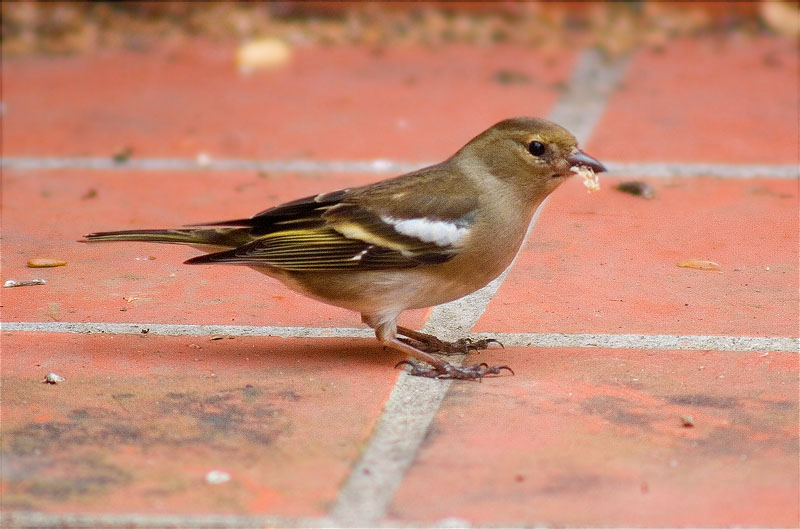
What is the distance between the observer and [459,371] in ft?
10.5

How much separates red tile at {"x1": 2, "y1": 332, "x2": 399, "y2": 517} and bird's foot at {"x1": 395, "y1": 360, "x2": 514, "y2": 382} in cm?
8

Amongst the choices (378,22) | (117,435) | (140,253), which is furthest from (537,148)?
(378,22)

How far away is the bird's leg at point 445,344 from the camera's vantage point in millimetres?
3426

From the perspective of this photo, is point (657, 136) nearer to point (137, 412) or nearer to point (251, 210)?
point (251, 210)

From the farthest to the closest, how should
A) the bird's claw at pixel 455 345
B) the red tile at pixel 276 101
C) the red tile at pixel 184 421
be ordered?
the red tile at pixel 276 101, the bird's claw at pixel 455 345, the red tile at pixel 184 421

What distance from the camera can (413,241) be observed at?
138 inches

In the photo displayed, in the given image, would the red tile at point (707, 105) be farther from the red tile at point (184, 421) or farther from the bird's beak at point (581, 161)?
the red tile at point (184, 421)

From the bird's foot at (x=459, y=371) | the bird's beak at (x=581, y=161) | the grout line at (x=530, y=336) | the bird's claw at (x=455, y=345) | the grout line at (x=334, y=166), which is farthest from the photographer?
the grout line at (x=334, y=166)

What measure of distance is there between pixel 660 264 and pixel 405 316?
77 cm

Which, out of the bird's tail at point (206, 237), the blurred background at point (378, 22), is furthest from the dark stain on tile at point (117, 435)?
the blurred background at point (378, 22)

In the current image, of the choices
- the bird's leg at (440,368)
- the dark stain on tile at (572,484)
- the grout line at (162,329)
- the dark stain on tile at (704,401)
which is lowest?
the grout line at (162,329)

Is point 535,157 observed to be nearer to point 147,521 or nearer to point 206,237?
point 206,237

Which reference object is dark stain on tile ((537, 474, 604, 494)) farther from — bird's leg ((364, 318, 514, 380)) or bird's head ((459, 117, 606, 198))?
bird's head ((459, 117, 606, 198))

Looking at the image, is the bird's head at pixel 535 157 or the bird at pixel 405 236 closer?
the bird at pixel 405 236
